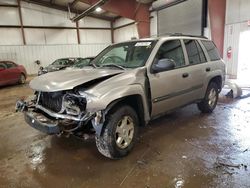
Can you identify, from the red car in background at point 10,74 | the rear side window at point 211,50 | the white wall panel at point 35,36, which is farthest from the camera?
the white wall panel at point 35,36

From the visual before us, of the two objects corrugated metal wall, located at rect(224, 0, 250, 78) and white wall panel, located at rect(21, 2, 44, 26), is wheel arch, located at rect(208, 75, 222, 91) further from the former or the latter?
white wall panel, located at rect(21, 2, 44, 26)

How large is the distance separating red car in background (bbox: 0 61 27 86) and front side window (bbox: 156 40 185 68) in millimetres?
8972

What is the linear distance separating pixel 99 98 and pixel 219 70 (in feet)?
10.5

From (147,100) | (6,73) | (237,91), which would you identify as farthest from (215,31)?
(6,73)

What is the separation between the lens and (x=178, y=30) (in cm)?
1152

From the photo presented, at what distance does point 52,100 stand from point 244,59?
30.0 ft

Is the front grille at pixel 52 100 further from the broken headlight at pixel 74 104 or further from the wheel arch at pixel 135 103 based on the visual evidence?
the wheel arch at pixel 135 103

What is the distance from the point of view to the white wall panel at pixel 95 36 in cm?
1664

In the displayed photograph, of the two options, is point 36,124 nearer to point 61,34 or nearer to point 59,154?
point 59,154

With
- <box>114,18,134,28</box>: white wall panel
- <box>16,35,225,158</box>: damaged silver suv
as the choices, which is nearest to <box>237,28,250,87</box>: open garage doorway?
<box>16,35,225,158</box>: damaged silver suv

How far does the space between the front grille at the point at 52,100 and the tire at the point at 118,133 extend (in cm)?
69

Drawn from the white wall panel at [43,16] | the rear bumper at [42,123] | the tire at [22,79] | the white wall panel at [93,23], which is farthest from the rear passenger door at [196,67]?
the white wall panel at [93,23]

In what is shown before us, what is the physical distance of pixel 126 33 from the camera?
16.5 metres

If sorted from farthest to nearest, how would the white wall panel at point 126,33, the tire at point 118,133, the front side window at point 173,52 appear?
the white wall panel at point 126,33 → the front side window at point 173,52 → the tire at point 118,133
